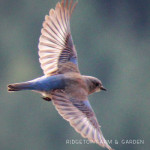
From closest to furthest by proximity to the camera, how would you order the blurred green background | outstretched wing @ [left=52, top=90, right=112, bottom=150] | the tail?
outstretched wing @ [left=52, top=90, right=112, bottom=150], the tail, the blurred green background

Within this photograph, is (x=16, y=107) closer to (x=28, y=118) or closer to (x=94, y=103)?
(x=28, y=118)

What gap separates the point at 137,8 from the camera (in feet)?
53.4

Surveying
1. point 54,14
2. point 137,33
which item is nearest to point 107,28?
point 137,33

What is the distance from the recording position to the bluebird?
261cm

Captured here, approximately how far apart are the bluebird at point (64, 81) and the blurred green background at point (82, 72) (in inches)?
239

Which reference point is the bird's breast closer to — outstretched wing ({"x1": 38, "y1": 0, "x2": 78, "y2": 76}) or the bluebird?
the bluebird

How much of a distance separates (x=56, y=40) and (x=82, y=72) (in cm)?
741

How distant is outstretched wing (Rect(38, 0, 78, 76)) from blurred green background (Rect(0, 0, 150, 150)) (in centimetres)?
604

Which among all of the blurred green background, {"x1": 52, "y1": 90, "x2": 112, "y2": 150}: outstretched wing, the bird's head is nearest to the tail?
{"x1": 52, "y1": 90, "x2": 112, "y2": 150}: outstretched wing

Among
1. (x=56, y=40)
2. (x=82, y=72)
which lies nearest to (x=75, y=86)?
(x=56, y=40)

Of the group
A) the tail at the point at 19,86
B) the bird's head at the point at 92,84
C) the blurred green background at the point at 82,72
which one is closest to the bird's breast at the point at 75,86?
the bird's head at the point at 92,84

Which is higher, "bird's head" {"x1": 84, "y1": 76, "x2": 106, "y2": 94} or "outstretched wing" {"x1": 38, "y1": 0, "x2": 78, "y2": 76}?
"outstretched wing" {"x1": 38, "y1": 0, "x2": 78, "y2": 76}

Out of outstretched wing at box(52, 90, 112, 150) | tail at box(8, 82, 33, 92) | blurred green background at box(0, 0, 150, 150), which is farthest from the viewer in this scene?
blurred green background at box(0, 0, 150, 150)

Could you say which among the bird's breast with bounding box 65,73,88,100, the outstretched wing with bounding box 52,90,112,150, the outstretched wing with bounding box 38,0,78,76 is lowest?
the outstretched wing with bounding box 52,90,112,150
